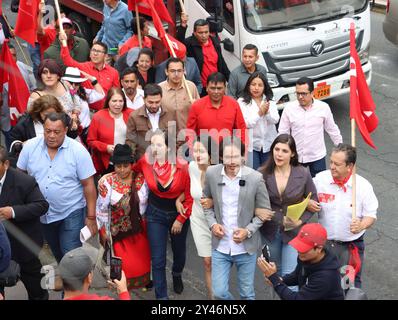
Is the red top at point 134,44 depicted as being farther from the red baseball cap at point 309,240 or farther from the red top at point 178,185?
the red baseball cap at point 309,240

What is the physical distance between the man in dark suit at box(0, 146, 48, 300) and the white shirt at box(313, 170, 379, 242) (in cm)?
225

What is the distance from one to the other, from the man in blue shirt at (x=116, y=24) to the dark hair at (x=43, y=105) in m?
3.88

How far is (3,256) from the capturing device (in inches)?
216

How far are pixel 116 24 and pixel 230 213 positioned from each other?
18.0 ft

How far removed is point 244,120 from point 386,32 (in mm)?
5844

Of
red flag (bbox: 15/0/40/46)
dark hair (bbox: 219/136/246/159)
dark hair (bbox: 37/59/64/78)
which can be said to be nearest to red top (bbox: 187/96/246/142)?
dark hair (bbox: 219/136/246/159)

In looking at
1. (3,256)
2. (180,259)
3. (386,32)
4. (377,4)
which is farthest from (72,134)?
(377,4)

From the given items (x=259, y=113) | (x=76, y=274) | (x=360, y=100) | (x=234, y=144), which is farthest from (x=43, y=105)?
(x=360, y=100)

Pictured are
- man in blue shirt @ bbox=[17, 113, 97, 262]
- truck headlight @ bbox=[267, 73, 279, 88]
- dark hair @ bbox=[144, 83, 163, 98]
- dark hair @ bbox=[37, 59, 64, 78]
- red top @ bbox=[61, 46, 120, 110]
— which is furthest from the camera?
truck headlight @ bbox=[267, 73, 279, 88]

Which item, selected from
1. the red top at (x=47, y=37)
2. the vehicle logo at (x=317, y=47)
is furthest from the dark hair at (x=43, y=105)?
the vehicle logo at (x=317, y=47)

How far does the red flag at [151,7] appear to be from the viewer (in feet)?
29.7

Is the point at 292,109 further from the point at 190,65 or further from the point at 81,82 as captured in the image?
the point at 81,82

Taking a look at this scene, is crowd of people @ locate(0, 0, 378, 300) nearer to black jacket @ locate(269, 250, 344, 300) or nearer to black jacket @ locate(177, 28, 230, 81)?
black jacket @ locate(269, 250, 344, 300)

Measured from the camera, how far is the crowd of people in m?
5.93
